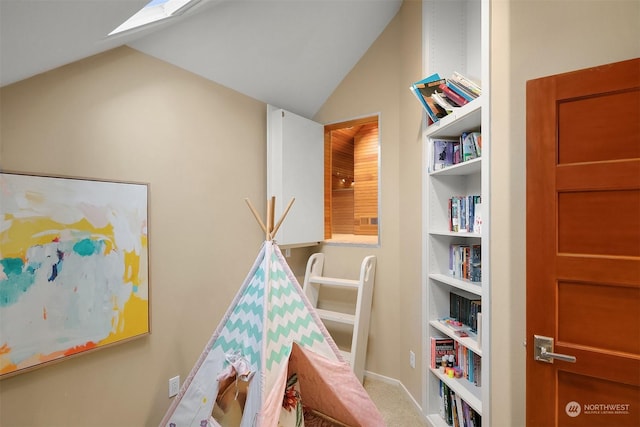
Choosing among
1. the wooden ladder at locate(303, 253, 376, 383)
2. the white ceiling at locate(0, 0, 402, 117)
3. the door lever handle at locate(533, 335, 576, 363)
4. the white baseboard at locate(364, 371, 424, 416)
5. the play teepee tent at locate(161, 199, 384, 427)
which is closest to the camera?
the white ceiling at locate(0, 0, 402, 117)

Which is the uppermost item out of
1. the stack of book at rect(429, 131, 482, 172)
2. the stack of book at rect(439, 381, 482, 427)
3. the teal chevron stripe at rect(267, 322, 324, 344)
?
the stack of book at rect(429, 131, 482, 172)

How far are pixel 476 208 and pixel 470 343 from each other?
2.53 ft

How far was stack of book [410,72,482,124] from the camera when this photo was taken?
1729 mm

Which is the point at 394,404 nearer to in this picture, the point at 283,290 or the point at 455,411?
the point at 455,411

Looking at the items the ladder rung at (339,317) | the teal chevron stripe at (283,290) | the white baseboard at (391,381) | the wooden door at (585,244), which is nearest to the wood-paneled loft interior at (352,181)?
the ladder rung at (339,317)

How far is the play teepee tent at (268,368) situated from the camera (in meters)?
1.38

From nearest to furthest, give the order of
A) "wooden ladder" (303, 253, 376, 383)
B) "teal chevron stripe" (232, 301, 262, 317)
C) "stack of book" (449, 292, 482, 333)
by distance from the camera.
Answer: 1. "teal chevron stripe" (232, 301, 262, 317)
2. "stack of book" (449, 292, 482, 333)
3. "wooden ladder" (303, 253, 376, 383)

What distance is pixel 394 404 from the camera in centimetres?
229

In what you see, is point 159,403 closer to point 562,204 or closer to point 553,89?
point 562,204

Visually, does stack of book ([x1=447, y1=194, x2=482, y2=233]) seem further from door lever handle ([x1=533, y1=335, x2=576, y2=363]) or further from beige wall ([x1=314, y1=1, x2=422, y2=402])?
door lever handle ([x1=533, y1=335, x2=576, y2=363])

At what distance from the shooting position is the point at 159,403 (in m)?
1.84

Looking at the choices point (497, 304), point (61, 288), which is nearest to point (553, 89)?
point (497, 304)

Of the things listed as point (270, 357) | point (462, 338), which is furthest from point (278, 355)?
point (462, 338)

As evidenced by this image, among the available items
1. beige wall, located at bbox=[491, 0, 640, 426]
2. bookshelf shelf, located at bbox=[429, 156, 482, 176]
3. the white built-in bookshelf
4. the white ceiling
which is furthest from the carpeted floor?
the white ceiling
